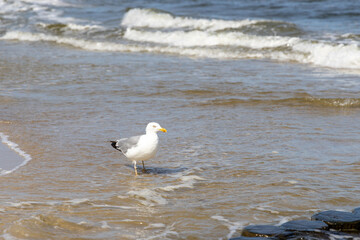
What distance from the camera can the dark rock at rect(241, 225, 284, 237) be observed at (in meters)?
4.12

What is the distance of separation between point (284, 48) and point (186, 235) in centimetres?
1077

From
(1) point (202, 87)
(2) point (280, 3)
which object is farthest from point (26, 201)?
(2) point (280, 3)

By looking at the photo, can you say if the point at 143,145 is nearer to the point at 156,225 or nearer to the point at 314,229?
the point at 156,225

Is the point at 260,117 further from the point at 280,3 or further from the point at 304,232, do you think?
the point at 280,3

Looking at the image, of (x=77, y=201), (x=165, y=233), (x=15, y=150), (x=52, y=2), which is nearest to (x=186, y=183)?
(x=77, y=201)

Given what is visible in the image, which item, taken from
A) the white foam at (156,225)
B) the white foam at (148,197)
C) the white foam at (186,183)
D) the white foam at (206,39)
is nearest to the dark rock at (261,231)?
the white foam at (156,225)

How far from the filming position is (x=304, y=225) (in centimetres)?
425

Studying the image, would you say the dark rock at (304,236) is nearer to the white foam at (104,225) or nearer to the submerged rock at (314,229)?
the submerged rock at (314,229)

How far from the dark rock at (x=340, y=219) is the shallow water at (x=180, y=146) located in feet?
0.69

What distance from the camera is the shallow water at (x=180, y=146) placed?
15.3 ft

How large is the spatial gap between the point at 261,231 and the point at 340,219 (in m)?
0.61

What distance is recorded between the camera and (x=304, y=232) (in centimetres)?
412

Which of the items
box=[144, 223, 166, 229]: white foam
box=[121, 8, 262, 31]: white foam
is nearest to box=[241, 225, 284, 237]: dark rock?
box=[144, 223, 166, 229]: white foam

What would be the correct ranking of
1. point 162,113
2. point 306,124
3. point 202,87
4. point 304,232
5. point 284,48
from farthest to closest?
point 284,48 → point 202,87 → point 162,113 → point 306,124 → point 304,232
